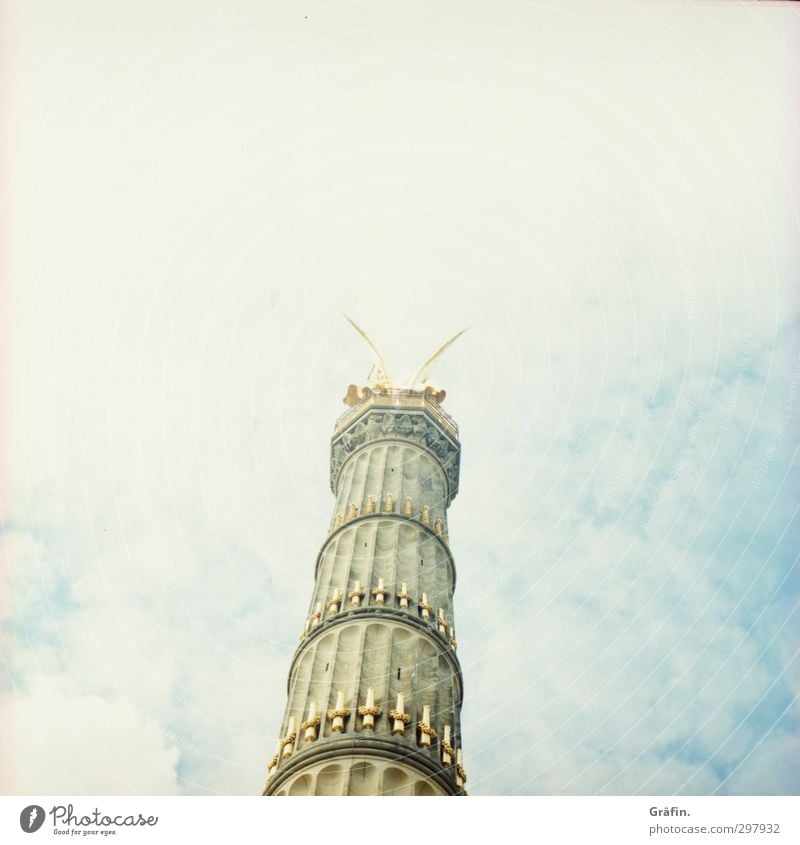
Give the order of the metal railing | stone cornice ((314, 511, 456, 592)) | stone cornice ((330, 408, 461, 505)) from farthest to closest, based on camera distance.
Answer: the metal railing → stone cornice ((330, 408, 461, 505)) → stone cornice ((314, 511, 456, 592))

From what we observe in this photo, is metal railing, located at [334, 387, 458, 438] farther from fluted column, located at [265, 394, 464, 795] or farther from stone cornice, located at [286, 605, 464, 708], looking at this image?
stone cornice, located at [286, 605, 464, 708]

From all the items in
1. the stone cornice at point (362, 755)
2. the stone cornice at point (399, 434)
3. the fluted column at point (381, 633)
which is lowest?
the stone cornice at point (362, 755)

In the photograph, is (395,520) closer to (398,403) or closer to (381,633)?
(381,633)

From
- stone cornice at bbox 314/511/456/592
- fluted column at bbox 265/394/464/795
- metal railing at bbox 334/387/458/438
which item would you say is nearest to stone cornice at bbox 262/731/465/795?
fluted column at bbox 265/394/464/795

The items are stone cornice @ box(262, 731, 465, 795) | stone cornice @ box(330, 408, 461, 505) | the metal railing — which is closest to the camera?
stone cornice @ box(262, 731, 465, 795)

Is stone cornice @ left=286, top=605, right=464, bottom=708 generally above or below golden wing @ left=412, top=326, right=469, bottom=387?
below

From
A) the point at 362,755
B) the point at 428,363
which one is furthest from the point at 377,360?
the point at 362,755

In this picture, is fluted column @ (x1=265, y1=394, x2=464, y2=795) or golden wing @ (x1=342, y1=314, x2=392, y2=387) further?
golden wing @ (x1=342, y1=314, x2=392, y2=387)

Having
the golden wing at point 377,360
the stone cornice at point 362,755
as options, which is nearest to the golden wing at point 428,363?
the golden wing at point 377,360

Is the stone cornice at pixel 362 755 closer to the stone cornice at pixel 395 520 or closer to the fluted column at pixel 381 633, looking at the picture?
the fluted column at pixel 381 633

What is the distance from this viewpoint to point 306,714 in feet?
104

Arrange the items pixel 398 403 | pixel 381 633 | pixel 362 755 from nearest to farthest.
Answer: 1. pixel 362 755
2. pixel 381 633
3. pixel 398 403
